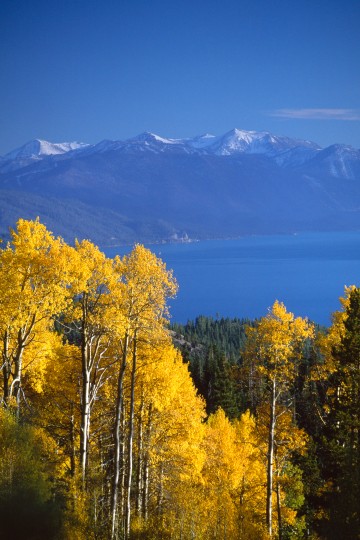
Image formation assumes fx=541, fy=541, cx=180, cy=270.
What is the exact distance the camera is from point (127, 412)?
79.4ft

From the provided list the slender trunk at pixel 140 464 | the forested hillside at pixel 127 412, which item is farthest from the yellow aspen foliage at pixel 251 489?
the slender trunk at pixel 140 464

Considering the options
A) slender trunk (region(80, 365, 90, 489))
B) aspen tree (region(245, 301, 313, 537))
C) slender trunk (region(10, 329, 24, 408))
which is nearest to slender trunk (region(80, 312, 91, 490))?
slender trunk (region(80, 365, 90, 489))

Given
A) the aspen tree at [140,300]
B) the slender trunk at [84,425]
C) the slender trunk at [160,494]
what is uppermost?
the aspen tree at [140,300]

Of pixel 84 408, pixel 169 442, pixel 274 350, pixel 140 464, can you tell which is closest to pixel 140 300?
pixel 84 408

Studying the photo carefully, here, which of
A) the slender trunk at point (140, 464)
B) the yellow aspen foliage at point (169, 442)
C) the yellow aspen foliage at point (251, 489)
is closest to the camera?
the yellow aspen foliage at point (169, 442)

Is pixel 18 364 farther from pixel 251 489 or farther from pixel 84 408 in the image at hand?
pixel 251 489

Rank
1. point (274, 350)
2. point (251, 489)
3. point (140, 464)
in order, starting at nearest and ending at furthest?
point (274, 350), point (140, 464), point (251, 489)

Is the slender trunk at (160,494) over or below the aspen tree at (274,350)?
below

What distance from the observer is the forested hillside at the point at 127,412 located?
18.2 meters

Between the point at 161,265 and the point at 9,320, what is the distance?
6353 mm

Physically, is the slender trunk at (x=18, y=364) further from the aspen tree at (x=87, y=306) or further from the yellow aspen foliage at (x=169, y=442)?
the yellow aspen foliage at (x=169, y=442)

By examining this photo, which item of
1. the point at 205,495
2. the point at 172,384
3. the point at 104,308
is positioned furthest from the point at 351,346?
the point at 205,495

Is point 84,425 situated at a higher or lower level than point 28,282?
lower

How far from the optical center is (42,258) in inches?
832
